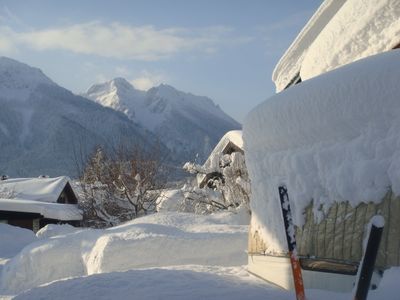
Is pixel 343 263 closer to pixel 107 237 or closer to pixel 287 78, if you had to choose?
pixel 107 237

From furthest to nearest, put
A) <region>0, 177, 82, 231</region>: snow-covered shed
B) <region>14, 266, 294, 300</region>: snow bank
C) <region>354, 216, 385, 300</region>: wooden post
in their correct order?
<region>0, 177, 82, 231</region>: snow-covered shed, <region>14, 266, 294, 300</region>: snow bank, <region>354, 216, 385, 300</region>: wooden post

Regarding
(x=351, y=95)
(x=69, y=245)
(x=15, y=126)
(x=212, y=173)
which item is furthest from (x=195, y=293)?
(x=15, y=126)

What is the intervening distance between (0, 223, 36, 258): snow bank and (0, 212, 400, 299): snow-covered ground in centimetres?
663

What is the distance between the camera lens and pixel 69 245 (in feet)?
38.6

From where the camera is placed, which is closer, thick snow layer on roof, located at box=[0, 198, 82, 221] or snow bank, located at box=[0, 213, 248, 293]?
snow bank, located at box=[0, 213, 248, 293]

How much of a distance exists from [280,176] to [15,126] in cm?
13969

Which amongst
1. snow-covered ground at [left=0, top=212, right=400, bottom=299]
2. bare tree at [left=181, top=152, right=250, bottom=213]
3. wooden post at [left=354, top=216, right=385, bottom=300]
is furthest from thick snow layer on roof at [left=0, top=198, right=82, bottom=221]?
wooden post at [left=354, top=216, right=385, bottom=300]

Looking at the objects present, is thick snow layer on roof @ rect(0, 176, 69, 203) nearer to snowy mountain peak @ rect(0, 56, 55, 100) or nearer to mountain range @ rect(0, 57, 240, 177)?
mountain range @ rect(0, 57, 240, 177)

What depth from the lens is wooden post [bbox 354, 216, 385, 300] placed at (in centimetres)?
266

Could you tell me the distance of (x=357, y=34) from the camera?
836cm

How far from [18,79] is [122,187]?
5768 inches

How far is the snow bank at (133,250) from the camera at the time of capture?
954 centimetres

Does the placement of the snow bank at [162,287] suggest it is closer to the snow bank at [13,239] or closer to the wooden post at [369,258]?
the wooden post at [369,258]

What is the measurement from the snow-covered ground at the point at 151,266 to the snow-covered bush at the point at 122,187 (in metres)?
11.5
